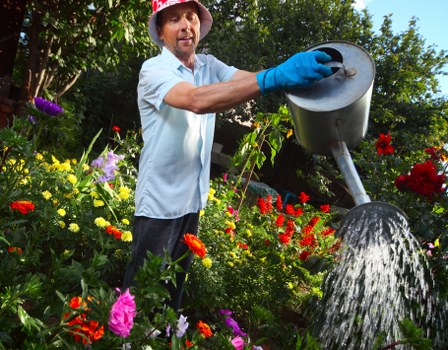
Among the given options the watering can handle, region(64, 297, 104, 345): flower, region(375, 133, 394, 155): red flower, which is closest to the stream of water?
the watering can handle

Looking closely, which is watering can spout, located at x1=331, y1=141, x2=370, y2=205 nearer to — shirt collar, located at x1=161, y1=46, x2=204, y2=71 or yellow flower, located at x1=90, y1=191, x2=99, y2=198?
shirt collar, located at x1=161, y1=46, x2=204, y2=71

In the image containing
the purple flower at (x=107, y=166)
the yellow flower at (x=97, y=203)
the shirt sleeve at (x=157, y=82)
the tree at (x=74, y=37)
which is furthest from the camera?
the tree at (x=74, y=37)

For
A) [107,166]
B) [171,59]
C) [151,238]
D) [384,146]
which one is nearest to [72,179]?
[107,166]

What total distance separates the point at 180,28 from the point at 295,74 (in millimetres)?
537

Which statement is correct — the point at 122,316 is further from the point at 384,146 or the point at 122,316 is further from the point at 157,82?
the point at 384,146

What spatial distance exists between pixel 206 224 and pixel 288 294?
0.68 meters

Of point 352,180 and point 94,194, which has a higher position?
point 352,180

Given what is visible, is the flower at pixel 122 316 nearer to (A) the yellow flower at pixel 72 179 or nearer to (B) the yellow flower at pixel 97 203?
(B) the yellow flower at pixel 97 203

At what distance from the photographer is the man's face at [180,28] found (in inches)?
61.5

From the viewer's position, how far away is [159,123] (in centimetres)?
155

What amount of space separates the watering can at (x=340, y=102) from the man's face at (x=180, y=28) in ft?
1.47

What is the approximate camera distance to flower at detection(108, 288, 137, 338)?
99 cm

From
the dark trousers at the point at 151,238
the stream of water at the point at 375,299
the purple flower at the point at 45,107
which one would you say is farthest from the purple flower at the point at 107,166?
the stream of water at the point at 375,299

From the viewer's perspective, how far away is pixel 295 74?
48.3 inches
